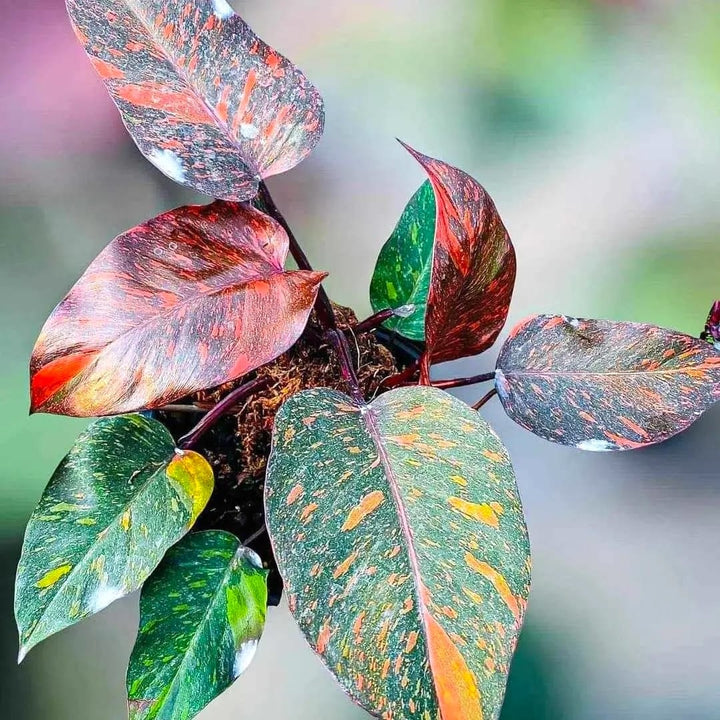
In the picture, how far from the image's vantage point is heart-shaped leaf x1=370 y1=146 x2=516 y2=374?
511mm

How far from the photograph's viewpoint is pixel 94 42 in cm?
56

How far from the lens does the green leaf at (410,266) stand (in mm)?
730

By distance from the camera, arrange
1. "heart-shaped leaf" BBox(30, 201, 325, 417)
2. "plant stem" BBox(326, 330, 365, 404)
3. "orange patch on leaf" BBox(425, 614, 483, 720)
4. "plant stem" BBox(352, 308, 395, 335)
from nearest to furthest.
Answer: "orange patch on leaf" BBox(425, 614, 483, 720), "heart-shaped leaf" BBox(30, 201, 325, 417), "plant stem" BBox(326, 330, 365, 404), "plant stem" BBox(352, 308, 395, 335)

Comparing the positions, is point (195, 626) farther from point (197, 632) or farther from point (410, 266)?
point (410, 266)

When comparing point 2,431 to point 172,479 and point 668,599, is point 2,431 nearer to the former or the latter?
point 172,479

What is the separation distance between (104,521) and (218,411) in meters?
0.16

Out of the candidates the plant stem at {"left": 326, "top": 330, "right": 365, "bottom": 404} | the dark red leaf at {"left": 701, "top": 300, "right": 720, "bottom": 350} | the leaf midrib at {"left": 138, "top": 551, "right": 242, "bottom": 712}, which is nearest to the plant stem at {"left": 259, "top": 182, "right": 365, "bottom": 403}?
the plant stem at {"left": 326, "top": 330, "right": 365, "bottom": 404}

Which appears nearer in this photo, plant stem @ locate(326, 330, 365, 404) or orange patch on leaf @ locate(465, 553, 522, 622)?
orange patch on leaf @ locate(465, 553, 522, 622)

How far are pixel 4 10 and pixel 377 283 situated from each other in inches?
31.3

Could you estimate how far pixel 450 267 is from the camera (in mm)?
527

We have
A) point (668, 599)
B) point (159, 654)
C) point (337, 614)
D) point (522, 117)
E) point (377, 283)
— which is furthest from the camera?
point (522, 117)

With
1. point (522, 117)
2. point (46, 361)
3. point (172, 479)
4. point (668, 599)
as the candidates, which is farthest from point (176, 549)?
point (522, 117)

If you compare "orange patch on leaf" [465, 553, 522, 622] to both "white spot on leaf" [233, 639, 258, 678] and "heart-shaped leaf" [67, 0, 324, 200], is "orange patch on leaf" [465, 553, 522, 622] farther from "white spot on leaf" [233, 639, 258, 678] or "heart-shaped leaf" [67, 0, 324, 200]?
"heart-shaped leaf" [67, 0, 324, 200]

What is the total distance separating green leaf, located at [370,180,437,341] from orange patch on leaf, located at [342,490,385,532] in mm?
308
